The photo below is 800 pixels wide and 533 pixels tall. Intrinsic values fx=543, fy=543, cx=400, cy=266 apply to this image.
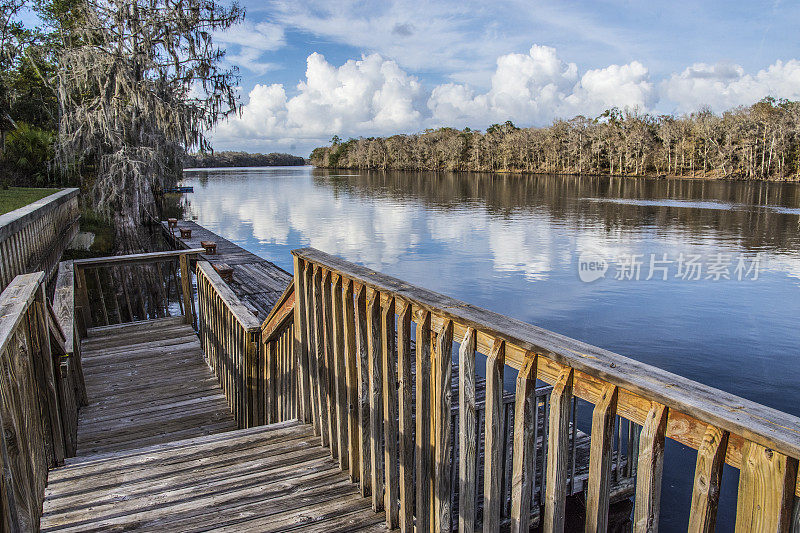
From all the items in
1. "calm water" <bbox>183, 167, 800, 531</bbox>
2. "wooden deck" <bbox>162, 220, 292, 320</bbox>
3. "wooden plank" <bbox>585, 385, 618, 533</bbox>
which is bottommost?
"calm water" <bbox>183, 167, 800, 531</bbox>

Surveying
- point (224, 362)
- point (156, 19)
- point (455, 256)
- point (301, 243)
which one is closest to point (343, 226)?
point (301, 243)

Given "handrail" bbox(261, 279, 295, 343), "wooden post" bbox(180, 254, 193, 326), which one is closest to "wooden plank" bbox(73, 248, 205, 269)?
"wooden post" bbox(180, 254, 193, 326)

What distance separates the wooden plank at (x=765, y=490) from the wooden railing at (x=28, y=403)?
2143mm

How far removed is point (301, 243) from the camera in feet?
79.4

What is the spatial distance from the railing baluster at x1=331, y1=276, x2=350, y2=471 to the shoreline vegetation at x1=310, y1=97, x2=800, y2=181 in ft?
231

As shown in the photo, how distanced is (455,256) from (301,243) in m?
7.33

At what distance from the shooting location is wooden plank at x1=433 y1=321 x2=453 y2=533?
1.86 m

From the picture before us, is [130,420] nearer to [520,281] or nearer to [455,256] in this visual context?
[520,281]

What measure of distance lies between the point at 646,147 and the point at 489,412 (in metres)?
80.7

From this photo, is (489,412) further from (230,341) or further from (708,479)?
(230,341)

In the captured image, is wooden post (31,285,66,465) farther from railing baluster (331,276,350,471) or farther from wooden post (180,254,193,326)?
wooden post (180,254,193,326)

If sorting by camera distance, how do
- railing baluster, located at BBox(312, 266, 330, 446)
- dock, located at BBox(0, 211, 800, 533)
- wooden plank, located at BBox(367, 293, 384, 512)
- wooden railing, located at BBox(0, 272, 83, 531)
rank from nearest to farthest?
dock, located at BBox(0, 211, 800, 533), wooden railing, located at BBox(0, 272, 83, 531), wooden plank, located at BBox(367, 293, 384, 512), railing baluster, located at BBox(312, 266, 330, 446)

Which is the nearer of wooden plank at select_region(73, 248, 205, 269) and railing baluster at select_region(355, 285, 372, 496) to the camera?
railing baluster at select_region(355, 285, 372, 496)

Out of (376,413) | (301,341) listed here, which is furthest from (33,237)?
(376,413)
